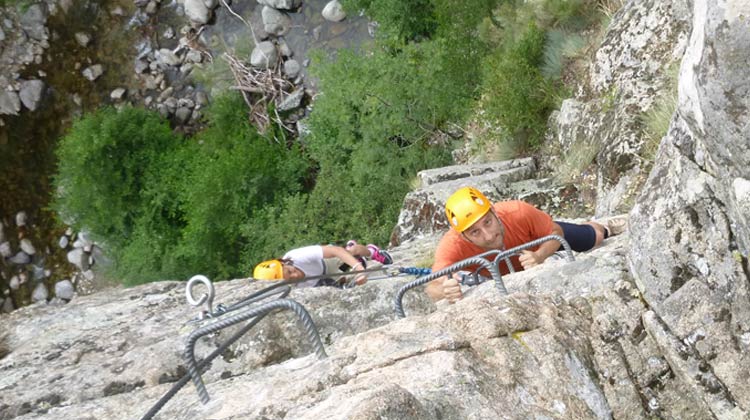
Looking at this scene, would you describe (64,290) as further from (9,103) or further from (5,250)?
(9,103)

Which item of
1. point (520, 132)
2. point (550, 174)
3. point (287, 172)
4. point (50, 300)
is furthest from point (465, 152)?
point (50, 300)

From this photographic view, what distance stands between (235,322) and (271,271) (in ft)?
14.4

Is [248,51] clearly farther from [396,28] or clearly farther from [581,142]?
[581,142]

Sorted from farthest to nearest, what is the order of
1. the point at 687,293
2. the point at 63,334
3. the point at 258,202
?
1. the point at 258,202
2. the point at 63,334
3. the point at 687,293

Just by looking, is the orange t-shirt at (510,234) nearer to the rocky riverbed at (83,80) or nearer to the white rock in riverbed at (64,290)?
the rocky riverbed at (83,80)

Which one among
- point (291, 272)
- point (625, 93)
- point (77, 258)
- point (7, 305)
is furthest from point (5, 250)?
point (625, 93)

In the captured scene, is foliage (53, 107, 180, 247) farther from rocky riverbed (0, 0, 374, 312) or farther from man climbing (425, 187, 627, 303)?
man climbing (425, 187, 627, 303)

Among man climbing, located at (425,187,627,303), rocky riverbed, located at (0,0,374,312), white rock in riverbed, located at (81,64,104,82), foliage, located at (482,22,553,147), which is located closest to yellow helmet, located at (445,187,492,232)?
man climbing, located at (425,187,627,303)

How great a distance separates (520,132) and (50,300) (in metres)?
15.1

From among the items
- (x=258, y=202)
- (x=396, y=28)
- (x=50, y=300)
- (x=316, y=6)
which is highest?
(x=316, y=6)

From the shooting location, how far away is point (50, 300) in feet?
71.5

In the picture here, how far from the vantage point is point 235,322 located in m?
4.43

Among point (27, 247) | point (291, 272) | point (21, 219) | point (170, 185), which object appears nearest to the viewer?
point (291, 272)

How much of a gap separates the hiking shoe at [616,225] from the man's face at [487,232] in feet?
4.35
